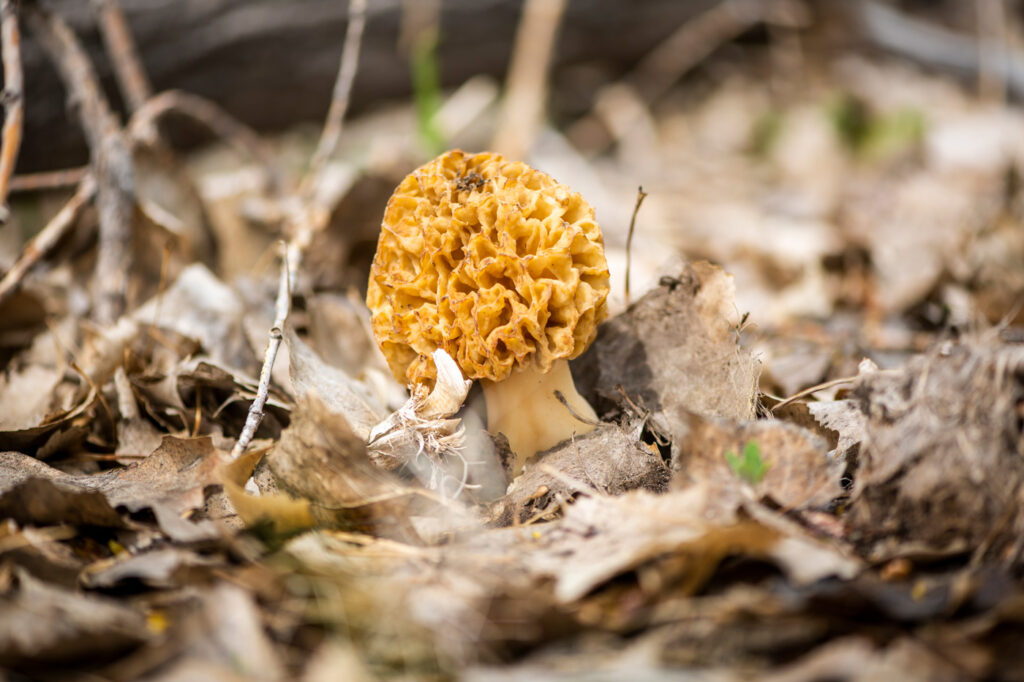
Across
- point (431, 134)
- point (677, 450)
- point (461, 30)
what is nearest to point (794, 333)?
point (677, 450)

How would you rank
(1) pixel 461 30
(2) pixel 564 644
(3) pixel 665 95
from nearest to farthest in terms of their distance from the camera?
(2) pixel 564 644 < (1) pixel 461 30 < (3) pixel 665 95

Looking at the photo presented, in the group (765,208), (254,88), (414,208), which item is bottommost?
(765,208)

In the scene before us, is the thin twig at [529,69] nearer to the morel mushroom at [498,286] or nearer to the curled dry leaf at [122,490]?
the morel mushroom at [498,286]

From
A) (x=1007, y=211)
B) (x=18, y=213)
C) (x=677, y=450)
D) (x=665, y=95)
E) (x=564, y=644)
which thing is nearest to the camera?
(x=564, y=644)

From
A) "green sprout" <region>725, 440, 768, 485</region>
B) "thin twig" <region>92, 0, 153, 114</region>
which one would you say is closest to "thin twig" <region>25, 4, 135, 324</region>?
"thin twig" <region>92, 0, 153, 114</region>

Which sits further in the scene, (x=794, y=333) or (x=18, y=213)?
(x=18, y=213)

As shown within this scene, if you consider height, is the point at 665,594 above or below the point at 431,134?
below

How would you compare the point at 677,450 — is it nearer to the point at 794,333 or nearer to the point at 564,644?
the point at 564,644
